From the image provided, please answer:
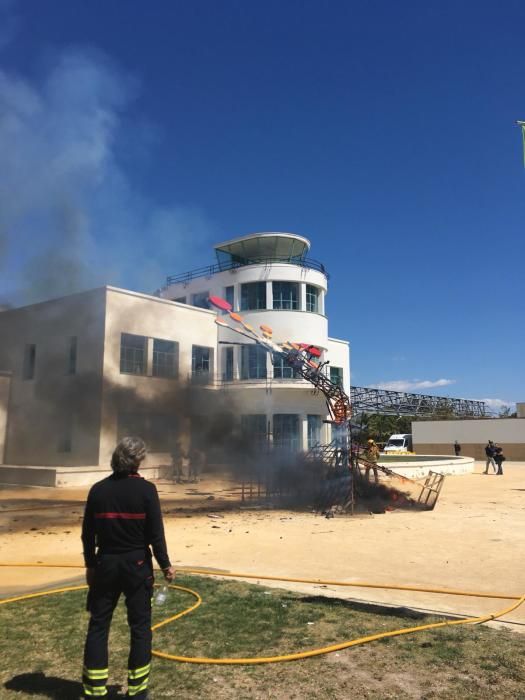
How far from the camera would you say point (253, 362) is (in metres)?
31.9

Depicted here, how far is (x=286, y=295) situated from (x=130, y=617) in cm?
2957

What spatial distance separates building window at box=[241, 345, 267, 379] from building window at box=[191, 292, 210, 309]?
4636 mm

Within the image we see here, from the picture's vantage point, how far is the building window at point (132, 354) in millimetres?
26078

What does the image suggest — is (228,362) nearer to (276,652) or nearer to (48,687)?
(276,652)

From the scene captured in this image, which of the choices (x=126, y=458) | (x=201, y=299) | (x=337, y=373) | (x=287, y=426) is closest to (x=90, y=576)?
(x=126, y=458)

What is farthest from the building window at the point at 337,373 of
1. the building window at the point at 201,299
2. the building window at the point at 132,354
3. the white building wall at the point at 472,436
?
the building window at the point at 132,354

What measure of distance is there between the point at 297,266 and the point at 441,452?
951 inches

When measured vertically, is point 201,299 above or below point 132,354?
above

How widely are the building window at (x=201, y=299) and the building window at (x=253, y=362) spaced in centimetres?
464

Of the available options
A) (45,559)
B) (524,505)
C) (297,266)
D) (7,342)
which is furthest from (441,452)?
(45,559)

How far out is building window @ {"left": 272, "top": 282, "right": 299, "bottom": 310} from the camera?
108 feet

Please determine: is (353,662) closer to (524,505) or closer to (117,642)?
(117,642)

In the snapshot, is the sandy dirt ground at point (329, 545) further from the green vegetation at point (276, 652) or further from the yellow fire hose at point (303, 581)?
the green vegetation at point (276, 652)

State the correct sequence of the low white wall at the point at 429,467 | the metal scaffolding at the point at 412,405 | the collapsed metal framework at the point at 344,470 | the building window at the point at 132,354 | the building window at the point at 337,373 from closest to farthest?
the collapsed metal framework at the point at 344,470 < the building window at the point at 132,354 < the low white wall at the point at 429,467 < the building window at the point at 337,373 < the metal scaffolding at the point at 412,405
